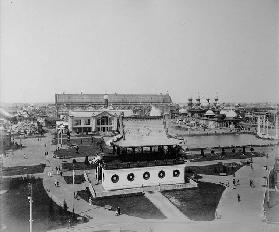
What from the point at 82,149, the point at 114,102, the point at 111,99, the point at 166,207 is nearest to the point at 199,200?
the point at 166,207

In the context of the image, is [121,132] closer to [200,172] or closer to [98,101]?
[200,172]

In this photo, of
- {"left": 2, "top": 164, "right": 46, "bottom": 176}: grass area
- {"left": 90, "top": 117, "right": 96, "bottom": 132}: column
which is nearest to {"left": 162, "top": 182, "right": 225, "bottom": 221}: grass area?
{"left": 2, "top": 164, "right": 46, "bottom": 176}: grass area

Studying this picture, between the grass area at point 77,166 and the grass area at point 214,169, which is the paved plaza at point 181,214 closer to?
the grass area at point 214,169

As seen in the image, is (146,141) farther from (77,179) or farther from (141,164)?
(77,179)

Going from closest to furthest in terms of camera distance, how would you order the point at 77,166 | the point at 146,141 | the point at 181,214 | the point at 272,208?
the point at 181,214 < the point at 272,208 < the point at 146,141 < the point at 77,166

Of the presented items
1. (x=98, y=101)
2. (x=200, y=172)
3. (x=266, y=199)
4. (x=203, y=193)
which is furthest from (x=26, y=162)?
(x=98, y=101)

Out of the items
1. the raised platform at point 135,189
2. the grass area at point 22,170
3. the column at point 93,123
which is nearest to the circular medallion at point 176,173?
the raised platform at point 135,189
